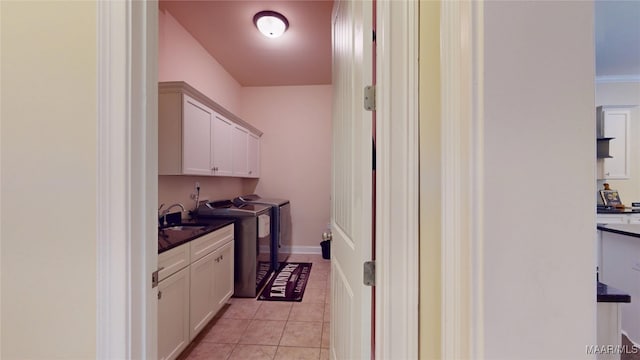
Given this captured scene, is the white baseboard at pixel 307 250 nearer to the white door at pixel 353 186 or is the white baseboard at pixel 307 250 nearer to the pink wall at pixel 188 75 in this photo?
the pink wall at pixel 188 75

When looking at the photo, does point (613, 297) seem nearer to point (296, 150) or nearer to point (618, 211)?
point (618, 211)

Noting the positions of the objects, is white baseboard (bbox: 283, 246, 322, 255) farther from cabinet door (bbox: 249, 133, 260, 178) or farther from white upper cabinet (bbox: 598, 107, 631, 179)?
white upper cabinet (bbox: 598, 107, 631, 179)

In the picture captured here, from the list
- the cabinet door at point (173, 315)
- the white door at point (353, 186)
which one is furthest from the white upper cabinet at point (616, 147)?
the cabinet door at point (173, 315)

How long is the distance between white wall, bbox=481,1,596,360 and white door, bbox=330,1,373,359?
1.27ft

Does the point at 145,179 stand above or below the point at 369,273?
above

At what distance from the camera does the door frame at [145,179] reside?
74 cm

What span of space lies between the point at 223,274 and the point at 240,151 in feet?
5.53

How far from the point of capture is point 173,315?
1.67 m

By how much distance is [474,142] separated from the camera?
49cm

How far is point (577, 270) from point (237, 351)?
6.85 feet

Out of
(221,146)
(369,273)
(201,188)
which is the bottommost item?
(369,273)

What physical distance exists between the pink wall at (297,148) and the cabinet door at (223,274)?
6.63ft

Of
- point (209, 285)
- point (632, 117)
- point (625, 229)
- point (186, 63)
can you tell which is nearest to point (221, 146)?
point (186, 63)
